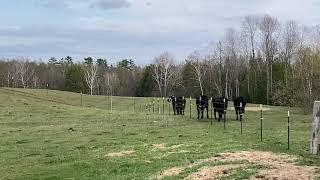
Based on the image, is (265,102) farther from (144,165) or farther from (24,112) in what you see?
(144,165)

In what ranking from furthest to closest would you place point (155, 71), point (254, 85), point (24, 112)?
1. point (155, 71)
2. point (254, 85)
3. point (24, 112)

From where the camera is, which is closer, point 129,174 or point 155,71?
point 129,174

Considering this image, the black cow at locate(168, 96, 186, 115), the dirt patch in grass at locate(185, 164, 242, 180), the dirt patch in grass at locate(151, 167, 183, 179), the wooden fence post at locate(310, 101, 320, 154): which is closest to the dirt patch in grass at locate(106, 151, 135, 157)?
the dirt patch in grass at locate(151, 167, 183, 179)

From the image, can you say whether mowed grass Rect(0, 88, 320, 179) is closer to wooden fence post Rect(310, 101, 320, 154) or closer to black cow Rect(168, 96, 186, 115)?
wooden fence post Rect(310, 101, 320, 154)

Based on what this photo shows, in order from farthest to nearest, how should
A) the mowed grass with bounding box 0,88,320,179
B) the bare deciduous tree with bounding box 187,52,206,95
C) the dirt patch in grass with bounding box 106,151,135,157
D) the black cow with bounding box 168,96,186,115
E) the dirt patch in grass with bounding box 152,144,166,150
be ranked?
1. the bare deciduous tree with bounding box 187,52,206,95
2. the black cow with bounding box 168,96,186,115
3. the dirt patch in grass with bounding box 152,144,166,150
4. the dirt patch in grass with bounding box 106,151,135,157
5. the mowed grass with bounding box 0,88,320,179

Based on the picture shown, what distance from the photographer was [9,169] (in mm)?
17969

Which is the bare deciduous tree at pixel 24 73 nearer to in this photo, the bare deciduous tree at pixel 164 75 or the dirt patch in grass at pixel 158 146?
the bare deciduous tree at pixel 164 75

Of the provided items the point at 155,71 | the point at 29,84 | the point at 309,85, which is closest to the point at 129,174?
the point at 309,85

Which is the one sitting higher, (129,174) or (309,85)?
(309,85)

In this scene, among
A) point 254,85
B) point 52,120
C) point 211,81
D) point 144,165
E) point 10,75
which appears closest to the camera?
point 144,165

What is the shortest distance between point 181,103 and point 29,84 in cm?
9859

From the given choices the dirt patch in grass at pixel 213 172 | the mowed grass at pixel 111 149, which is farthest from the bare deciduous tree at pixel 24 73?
the dirt patch in grass at pixel 213 172

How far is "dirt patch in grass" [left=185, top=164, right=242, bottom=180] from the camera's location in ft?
37.8

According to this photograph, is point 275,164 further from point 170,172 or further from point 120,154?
point 120,154
